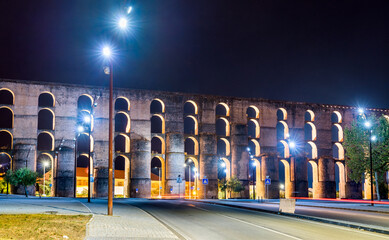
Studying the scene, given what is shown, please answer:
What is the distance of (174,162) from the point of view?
62.4m

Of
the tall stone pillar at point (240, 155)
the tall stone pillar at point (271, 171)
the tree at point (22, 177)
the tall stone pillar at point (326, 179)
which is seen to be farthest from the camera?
the tall stone pillar at point (326, 179)

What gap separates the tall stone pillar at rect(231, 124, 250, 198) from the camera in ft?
213

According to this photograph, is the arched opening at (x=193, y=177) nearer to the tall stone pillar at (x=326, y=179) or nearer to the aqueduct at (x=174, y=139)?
the aqueduct at (x=174, y=139)

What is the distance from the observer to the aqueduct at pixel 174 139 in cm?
5775

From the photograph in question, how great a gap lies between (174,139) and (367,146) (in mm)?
27556

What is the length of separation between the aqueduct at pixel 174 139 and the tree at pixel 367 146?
13.6 m

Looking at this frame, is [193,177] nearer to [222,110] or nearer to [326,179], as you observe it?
[222,110]

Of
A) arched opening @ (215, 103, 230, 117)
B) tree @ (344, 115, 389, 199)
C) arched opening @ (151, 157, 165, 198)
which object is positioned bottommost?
arched opening @ (151, 157, 165, 198)

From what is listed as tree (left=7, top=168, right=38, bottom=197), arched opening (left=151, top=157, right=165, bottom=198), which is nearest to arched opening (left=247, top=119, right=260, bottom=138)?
arched opening (left=151, top=157, right=165, bottom=198)

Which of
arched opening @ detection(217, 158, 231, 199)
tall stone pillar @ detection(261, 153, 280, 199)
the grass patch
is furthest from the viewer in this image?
tall stone pillar @ detection(261, 153, 280, 199)

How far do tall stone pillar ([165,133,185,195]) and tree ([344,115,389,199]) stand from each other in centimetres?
2418

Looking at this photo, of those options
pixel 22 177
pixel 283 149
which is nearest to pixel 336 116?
pixel 283 149

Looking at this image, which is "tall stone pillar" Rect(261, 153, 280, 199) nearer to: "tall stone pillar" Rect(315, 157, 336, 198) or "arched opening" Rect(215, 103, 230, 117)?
"tall stone pillar" Rect(315, 157, 336, 198)

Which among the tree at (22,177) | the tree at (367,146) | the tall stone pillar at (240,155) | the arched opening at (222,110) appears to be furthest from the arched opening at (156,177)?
the tree at (367,146)
